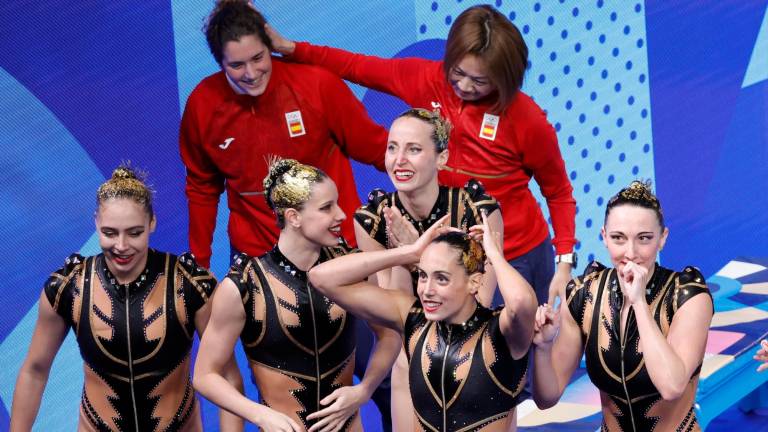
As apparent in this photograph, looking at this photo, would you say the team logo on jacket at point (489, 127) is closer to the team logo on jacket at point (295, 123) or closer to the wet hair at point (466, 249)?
the team logo on jacket at point (295, 123)

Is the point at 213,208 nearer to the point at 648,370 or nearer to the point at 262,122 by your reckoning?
the point at 262,122

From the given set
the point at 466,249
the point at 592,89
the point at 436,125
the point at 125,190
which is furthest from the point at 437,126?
the point at 592,89

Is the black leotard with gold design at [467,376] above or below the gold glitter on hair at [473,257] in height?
below

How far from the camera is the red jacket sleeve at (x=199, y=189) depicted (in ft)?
18.5

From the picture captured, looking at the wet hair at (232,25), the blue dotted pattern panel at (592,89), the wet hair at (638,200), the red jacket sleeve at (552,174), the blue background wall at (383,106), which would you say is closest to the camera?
the wet hair at (638,200)

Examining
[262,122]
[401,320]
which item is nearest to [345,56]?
[262,122]

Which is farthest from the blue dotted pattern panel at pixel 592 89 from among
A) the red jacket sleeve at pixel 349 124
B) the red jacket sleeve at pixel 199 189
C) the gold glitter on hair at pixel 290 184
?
the gold glitter on hair at pixel 290 184

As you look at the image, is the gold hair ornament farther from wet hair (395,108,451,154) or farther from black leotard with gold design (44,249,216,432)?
black leotard with gold design (44,249,216,432)

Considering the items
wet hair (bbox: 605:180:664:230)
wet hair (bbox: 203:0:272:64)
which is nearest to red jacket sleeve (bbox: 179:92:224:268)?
wet hair (bbox: 203:0:272:64)

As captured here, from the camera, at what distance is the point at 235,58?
5297 millimetres

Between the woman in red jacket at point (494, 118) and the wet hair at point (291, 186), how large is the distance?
0.95 meters

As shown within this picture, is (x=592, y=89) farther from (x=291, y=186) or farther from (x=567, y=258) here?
(x=291, y=186)

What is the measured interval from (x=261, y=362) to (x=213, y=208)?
4.45 feet

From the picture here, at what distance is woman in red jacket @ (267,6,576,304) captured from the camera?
514 centimetres
